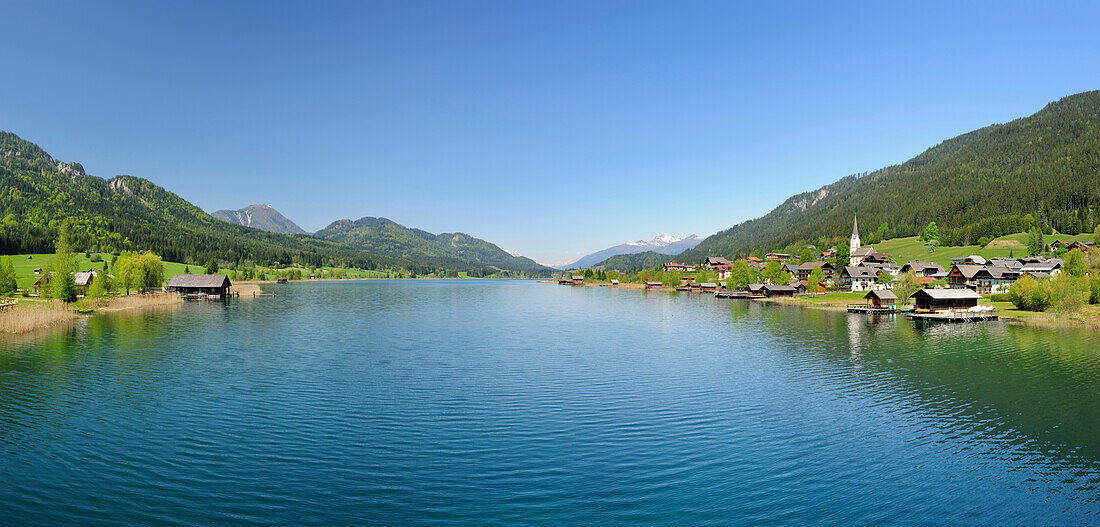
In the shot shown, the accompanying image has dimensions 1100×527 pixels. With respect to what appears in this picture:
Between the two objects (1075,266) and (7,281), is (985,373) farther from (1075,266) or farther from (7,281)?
(7,281)

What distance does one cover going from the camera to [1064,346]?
170 ft

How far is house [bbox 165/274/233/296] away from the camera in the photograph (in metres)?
127

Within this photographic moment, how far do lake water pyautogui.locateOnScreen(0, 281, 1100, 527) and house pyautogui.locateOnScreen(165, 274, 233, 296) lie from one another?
85878 millimetres

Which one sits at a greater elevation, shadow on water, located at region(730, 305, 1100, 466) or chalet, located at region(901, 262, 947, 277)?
chalet, located at region(901, 262, 947, 277)

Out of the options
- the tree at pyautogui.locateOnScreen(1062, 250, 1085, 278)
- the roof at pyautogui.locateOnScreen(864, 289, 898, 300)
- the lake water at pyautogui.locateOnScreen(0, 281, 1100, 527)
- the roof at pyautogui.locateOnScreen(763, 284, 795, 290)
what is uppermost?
the tree at pyautogui.locateOnScreen(1062, 250, 1085, 278)

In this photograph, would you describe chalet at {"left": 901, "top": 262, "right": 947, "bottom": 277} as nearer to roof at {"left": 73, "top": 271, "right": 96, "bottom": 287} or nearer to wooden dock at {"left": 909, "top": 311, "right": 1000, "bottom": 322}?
wooden dock at {"left": 909, "top": 311, "right": 1000, "bottom": 322}

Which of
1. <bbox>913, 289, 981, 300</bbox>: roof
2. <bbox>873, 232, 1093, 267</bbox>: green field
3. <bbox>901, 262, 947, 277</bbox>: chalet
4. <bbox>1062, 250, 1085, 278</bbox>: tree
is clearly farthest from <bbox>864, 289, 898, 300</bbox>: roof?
<bbox>873, 232, 1093, 267</bbox>: green field

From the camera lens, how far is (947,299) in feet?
298

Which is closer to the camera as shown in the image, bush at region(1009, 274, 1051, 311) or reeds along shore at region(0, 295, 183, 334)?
reeds along shore at region(0, 295, 183, 334)

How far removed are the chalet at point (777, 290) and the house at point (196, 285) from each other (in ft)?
469

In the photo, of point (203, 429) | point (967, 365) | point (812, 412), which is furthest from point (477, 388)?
point (967, 365)

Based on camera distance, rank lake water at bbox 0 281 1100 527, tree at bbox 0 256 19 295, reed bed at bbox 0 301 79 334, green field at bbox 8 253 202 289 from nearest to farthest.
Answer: lake water at bbox 0 281 1100 527 < reed bed at bbox 0 301 79 334 < tree at bbox 0 256 19 295 < green field at bbox 8 253 202 289

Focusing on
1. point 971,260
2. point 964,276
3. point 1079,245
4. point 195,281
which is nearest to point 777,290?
point 964,276

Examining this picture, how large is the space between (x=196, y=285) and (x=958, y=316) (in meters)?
156
